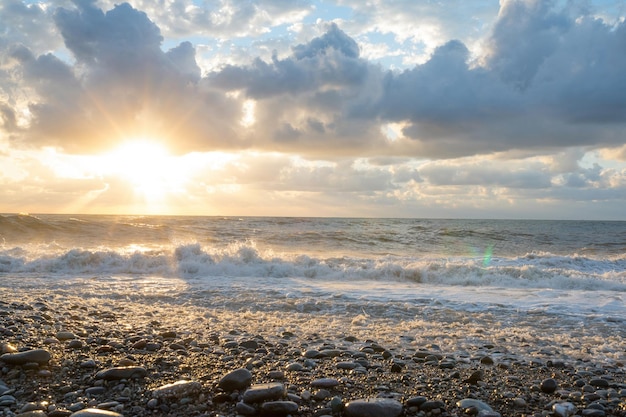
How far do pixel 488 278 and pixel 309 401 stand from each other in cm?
1246

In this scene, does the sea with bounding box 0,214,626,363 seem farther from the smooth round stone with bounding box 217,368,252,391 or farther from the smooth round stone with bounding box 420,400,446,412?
the smooth round stone with bounding box 217,368,252,391

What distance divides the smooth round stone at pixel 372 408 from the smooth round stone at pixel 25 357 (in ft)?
11.0

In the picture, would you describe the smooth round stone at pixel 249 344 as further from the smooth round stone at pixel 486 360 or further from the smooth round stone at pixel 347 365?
the smooth round stone at pixel 486 360

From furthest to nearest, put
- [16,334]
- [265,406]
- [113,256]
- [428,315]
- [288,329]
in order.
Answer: [113,256], [428,315], [288,329], [16,334], [265,406]

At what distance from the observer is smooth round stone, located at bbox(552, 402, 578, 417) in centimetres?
403

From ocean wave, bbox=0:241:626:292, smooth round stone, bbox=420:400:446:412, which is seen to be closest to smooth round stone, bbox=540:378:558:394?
smooth round stone, bbox=420:400:446:412

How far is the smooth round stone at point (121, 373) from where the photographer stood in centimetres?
463

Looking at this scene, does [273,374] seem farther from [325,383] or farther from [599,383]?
[599,383]

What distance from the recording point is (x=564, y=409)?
4094 mm

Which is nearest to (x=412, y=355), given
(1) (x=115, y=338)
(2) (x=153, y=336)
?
(2) (x=153, y=336)

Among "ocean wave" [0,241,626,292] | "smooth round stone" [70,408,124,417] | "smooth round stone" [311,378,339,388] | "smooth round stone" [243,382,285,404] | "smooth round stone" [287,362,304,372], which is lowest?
"ocean wave" [0,241,626,292]

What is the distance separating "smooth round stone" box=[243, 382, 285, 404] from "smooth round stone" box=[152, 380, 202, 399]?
0.50 m

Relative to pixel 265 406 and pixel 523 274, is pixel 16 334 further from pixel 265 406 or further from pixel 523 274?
pixel 523 274

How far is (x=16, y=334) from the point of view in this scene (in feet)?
20.8
